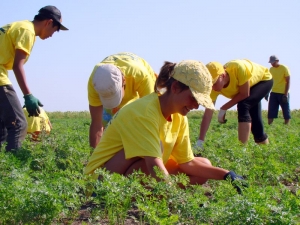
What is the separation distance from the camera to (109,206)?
3518 millimetres

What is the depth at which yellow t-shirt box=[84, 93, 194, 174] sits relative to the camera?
13.6 ft

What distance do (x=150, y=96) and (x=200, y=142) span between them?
324cm

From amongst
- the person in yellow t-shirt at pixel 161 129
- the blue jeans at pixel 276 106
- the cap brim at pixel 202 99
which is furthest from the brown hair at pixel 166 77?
the blue jeans at pixel 276 106

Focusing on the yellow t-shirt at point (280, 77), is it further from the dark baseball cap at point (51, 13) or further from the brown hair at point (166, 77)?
the brown hair at point (166, 77)

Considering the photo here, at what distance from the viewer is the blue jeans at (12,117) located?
615 centimetres

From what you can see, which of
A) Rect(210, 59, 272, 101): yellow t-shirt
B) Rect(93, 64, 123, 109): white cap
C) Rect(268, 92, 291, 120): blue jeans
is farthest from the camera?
Rect(268, 92, 291, 120): blue jeans

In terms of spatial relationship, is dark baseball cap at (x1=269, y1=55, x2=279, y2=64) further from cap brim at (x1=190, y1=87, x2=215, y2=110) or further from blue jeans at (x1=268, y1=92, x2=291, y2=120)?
cap brim at (x1=190, y1=87, x2=215, y2=110)

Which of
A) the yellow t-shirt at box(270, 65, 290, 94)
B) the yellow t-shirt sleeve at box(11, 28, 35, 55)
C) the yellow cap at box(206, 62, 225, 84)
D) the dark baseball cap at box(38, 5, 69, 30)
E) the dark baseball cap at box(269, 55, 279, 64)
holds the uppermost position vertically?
the dark baseball cap at box(38, 5, 69, 30)

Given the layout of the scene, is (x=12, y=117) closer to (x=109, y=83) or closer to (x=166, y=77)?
(x=109, y=83)

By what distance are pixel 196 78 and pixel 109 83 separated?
1.06 metres

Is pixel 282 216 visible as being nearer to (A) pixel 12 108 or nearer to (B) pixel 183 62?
(B) pixel 183 62

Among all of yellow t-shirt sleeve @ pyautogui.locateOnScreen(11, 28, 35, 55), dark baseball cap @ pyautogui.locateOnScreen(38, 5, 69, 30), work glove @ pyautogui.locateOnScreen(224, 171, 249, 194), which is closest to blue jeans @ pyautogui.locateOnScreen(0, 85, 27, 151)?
yellow t-shirt sleeve @ pyautogui.locateOnScreen(11, 28, 35, 55)

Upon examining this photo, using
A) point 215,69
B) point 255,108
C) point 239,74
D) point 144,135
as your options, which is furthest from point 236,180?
point 255,108

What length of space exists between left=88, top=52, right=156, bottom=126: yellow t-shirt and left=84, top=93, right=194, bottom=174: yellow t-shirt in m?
0.89
